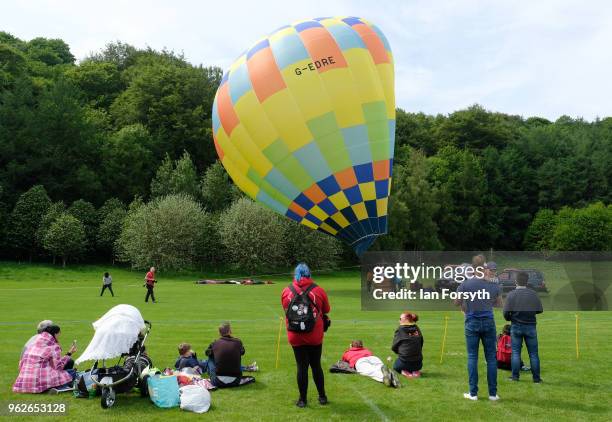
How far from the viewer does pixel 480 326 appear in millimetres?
9367

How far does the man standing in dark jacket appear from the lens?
34.0 feet

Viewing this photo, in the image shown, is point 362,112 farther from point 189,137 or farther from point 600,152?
point 600,152

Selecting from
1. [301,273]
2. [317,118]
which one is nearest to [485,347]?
[301,273]

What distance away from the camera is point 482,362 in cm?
1218

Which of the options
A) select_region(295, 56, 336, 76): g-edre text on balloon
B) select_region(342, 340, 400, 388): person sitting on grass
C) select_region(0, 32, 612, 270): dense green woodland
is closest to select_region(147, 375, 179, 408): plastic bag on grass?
select_region(342, 340, 400, 388): person sitting on grass

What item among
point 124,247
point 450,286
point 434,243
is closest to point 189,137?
point 124,247

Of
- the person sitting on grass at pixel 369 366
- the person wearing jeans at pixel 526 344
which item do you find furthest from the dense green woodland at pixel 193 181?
the person wearing jeans at pixel 526 344

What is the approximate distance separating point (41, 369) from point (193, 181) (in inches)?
2367

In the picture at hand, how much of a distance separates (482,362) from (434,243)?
59148mm

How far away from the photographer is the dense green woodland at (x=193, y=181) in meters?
57.6

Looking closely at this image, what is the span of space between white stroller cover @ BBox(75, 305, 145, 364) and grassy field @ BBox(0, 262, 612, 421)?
0.76m

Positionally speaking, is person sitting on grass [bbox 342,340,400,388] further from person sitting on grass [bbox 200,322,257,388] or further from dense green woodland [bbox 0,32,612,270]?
dense green woodland [bbox 0,32,612,270]

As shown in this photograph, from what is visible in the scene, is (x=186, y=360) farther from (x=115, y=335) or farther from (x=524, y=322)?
(x=524, y=322)

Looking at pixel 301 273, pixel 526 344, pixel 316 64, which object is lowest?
pixel 526 344
